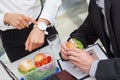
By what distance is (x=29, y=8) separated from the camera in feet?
5.28

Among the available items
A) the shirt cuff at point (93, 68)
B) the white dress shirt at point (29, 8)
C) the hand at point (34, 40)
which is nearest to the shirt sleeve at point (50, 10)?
the white dress shirt at point (29, 8)

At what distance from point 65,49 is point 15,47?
46 cm

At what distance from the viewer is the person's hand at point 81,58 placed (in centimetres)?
121

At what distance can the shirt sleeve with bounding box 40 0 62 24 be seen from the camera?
58.6 inches

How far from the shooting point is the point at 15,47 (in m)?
1.68

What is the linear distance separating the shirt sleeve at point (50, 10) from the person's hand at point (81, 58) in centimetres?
30

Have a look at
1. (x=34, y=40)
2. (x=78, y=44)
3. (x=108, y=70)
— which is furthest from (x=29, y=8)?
(x=108, y=70)

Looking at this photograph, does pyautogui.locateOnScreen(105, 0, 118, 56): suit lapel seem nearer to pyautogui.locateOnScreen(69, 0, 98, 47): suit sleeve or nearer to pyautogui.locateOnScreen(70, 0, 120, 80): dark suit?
pyautogui.locateOnScreen(70, 0, 120, 80): dark suit

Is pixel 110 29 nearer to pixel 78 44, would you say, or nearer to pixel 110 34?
pixel 110 34

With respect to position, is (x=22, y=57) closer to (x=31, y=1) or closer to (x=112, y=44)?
(x=31, y=1)

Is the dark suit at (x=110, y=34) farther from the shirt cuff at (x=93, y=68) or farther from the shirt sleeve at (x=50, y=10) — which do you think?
the shirt sleeve at (x=50, y=10)

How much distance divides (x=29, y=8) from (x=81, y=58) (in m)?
0.55

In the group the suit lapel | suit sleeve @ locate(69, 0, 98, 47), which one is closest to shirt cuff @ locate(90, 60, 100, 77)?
the suit lapel

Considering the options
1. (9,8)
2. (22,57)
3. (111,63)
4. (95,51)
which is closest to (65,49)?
(95,51)
